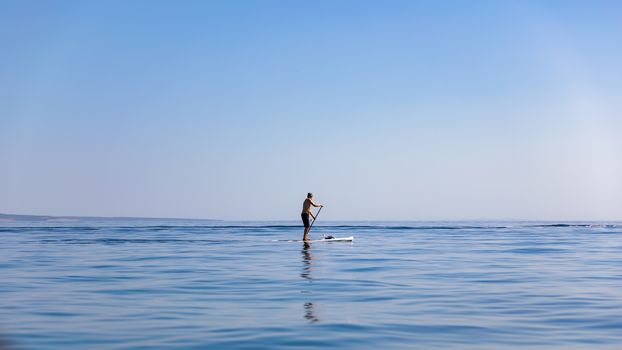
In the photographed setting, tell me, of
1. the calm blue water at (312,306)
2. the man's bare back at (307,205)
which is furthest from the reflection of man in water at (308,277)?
the man's bare back at (307,205)

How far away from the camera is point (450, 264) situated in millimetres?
20312

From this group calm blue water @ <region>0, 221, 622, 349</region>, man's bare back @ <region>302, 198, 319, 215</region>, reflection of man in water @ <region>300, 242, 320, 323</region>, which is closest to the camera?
calm blue water @ <region>0, 221, 622, 349</region>

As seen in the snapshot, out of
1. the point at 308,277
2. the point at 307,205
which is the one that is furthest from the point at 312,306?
the point at 307,205

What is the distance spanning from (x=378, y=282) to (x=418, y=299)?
2837mm

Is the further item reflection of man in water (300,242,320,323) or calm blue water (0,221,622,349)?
reflection of man in water (300,242,320,323)

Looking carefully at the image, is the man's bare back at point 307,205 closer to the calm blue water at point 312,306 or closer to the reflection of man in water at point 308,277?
the reflection of man in water at point 308,277

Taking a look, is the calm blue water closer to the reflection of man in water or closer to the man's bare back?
the reflection of man in water

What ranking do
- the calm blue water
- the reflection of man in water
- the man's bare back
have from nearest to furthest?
the calm blue water
the reflection of man in water
the man's bare back

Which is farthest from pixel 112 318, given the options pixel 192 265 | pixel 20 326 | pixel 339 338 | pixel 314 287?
pixel 192 265

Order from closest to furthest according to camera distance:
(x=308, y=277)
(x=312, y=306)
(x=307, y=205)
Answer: (x=312, y=306), (x=308, y=277), (x=307, y=205)

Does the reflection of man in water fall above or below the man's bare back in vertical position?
below

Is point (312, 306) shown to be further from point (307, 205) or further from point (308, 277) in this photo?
point (307, 205)

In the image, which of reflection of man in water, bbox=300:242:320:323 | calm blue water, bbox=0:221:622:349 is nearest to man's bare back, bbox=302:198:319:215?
reflection of man in water, bbox=300:242:320:323

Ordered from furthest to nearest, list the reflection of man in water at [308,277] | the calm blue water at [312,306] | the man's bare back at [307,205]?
the man's bare back at [307,205], the reflection of man in water at [308,277], the calm blue water at [312,306]
